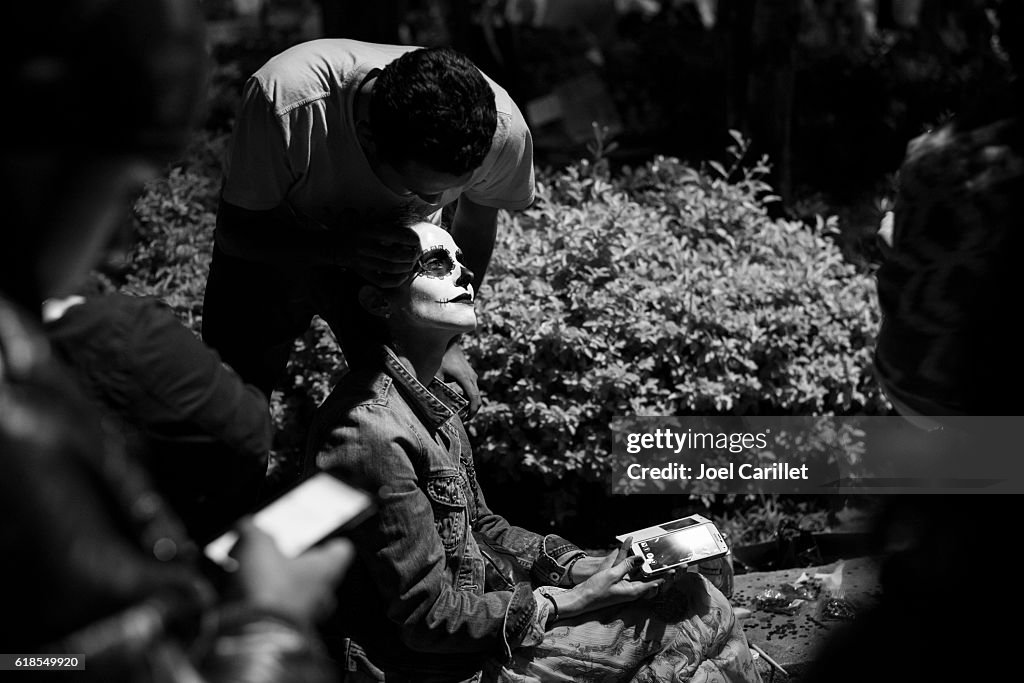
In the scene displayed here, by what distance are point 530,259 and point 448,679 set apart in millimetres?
2406

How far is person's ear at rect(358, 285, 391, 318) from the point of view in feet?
10.7

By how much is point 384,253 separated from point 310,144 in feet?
1.42

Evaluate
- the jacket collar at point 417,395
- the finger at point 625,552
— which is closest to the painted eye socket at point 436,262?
the jacket collar at point 417,395

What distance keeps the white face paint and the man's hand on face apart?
3cm

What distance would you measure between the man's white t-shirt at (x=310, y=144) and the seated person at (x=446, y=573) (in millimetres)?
280

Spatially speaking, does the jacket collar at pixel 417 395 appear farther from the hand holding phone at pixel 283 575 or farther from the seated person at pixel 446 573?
the hand holding phone at pixel 283 575

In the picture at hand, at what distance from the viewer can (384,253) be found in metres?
3.20

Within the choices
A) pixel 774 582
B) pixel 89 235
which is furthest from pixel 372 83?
pixel 774 582

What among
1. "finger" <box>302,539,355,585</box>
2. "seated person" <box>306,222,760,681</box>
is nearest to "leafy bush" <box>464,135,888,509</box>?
"seated person" <box>306,222,760,681</box>

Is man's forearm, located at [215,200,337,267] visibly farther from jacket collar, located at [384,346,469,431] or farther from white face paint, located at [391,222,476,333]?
jacket collar, located at [384,346,469,431]

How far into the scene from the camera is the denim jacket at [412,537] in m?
2.86

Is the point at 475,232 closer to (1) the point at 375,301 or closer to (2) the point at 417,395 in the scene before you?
(1) the point at 375,301

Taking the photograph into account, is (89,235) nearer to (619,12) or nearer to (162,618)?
(162,618)
